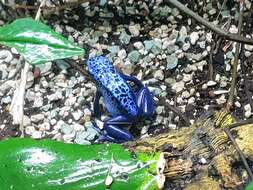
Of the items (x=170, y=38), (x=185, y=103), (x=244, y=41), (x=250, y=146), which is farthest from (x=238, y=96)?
(x=250, y=146)

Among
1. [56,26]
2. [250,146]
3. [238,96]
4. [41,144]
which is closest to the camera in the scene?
[41,144]

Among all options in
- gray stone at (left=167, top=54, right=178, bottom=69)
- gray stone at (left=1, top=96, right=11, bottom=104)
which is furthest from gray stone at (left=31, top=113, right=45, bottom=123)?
gray stone at (left=167, top=54, right=178, bottom=69)

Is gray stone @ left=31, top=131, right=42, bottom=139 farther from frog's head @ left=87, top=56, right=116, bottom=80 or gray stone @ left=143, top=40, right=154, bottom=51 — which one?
gray stone @ left=143, top=40, right=154, bottom=51

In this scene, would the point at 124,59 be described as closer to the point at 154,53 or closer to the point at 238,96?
the point at 154,53

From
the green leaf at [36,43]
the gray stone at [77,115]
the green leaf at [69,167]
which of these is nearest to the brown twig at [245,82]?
the gray stone at [77,115]

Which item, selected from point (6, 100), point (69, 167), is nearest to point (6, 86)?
point (6, 100)
